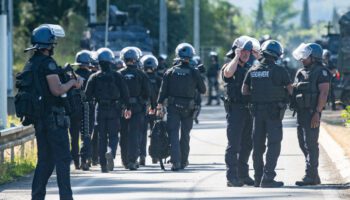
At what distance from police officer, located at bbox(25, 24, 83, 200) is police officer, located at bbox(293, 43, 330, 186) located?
13.0 ft

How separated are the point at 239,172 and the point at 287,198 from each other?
1989mm

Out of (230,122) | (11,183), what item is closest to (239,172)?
(230,122)

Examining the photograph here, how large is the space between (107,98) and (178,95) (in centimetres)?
104

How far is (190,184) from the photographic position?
16828 mm

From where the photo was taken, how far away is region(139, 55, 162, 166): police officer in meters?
20.1

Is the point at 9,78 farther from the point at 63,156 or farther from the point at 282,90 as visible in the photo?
the point at 63,156

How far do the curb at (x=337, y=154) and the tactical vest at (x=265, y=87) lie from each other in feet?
5.80

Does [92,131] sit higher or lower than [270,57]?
lower

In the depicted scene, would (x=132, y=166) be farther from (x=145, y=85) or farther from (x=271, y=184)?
(x=271, y=184)

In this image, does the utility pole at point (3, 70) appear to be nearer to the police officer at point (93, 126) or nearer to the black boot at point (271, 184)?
the police officer at point (93, 126)

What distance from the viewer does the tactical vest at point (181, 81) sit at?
63.0ft

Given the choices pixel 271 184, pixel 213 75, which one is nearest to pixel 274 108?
pixel 271 184

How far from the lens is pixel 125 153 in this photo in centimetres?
2005

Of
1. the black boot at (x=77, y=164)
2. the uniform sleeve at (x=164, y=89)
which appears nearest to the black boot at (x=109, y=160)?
the black boot at (x=77, y=164)
